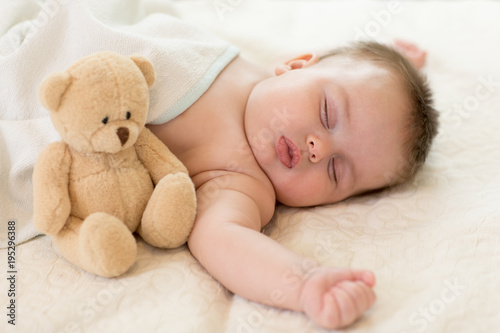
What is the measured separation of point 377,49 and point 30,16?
3.52 feet

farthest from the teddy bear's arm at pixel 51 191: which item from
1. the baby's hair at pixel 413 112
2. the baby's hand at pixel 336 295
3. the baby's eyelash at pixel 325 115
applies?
the baby's hair at pixel 413 112

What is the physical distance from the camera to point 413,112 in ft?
3.97

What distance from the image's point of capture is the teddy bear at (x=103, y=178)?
2.84 feet

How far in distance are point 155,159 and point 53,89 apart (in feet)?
0.90

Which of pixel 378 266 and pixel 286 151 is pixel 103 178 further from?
pixel 378 266

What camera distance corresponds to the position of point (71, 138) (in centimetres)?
88

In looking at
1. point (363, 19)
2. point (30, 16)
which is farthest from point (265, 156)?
point (363, 19)

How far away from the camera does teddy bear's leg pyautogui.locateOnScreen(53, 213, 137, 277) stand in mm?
860

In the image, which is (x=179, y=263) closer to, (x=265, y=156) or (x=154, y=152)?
(x=154, y=152)

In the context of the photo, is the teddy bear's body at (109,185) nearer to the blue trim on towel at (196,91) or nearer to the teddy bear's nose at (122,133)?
the teddy bear's nose at (122,133)

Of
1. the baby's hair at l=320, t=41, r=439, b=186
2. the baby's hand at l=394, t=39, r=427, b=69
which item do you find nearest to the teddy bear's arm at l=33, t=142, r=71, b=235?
the baby's hair at l=320, t=41, r=439, b=186

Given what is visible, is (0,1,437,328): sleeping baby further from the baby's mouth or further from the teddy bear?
the teddy bear

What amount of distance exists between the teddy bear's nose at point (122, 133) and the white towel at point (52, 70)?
0.23 m

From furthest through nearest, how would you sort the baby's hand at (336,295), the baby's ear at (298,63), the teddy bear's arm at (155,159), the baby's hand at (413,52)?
the baby's hand at (413,52)
the baby's ear at (298,63)
the teddy bear's arm at (155,159)
the baby's hand at (336,295)
